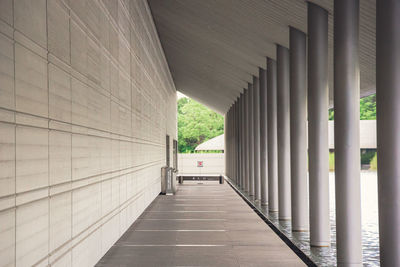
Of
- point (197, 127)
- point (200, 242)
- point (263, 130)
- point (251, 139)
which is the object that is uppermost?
point (197, 127)

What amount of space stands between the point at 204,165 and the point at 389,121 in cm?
4016

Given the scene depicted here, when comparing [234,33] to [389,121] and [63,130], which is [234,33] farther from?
[63,130]

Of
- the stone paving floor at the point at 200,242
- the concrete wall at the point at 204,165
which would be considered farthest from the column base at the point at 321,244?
the concrete wall at the point at 204,165

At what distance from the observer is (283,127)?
1178 centimetres

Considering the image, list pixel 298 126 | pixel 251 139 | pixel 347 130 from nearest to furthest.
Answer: pixel 347 130, pixel 298 126, pixel 251 139

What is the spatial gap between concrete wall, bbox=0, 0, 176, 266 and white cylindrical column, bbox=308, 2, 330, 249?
3157 millimetres

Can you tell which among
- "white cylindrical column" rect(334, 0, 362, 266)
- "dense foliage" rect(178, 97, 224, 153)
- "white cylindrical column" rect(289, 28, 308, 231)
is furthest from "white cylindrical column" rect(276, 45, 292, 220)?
"dense foliage" rect(178, 97, 224, 153)

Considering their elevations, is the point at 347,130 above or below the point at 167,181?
above

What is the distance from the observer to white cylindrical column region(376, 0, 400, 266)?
5262mm

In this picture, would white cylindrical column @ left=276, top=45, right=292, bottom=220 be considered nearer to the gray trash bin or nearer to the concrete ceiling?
the concrete ceiling

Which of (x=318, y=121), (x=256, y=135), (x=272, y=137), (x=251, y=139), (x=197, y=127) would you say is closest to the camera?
(x=318, y=121)

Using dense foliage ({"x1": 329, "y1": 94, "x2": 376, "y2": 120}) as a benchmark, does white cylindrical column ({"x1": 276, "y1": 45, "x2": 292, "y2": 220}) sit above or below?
below

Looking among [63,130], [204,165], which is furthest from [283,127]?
[204,165]

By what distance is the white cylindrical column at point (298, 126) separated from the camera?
32.1ft
